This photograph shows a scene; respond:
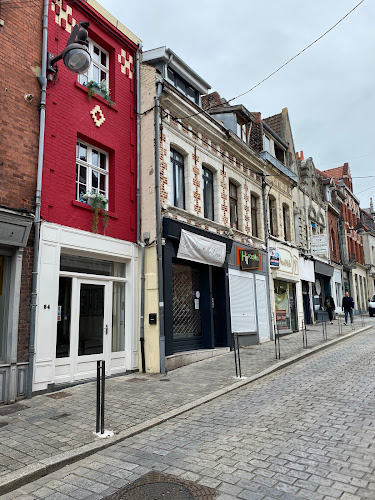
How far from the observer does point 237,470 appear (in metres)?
3.90

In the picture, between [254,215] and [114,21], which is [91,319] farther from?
[254,215]

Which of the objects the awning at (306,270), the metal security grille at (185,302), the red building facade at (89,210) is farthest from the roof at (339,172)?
the red building facade at (89,210)

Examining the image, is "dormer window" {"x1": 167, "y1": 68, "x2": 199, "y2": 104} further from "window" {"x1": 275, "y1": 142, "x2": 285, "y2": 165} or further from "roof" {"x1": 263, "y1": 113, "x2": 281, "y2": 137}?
"roof" {"x1": 263, "y1": 113, "x2": 281, "y2": 137}

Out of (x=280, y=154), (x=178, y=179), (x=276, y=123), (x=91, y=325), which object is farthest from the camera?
(x=276, y=123)

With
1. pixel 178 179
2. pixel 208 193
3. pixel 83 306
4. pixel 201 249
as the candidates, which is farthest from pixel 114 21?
pixel 83 306

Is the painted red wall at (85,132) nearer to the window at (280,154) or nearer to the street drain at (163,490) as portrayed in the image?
the street drain at (163,490)

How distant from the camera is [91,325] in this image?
8891 mm

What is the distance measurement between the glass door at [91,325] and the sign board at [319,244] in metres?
15.5

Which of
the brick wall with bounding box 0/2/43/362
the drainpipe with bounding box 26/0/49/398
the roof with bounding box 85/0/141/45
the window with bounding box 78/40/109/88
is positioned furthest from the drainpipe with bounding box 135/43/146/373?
the brick wall with bounding box 0/2/43/362

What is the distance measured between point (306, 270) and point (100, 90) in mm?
14683

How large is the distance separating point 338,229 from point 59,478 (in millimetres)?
29086

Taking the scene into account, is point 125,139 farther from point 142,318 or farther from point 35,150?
point 142,318

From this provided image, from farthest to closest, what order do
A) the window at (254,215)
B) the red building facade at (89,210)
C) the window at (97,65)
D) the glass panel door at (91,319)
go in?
the window at (254,215)
the window at (97,65)
the glass panel door at (91,319)
the red building facade at (89,210)

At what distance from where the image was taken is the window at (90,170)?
9.12 m
